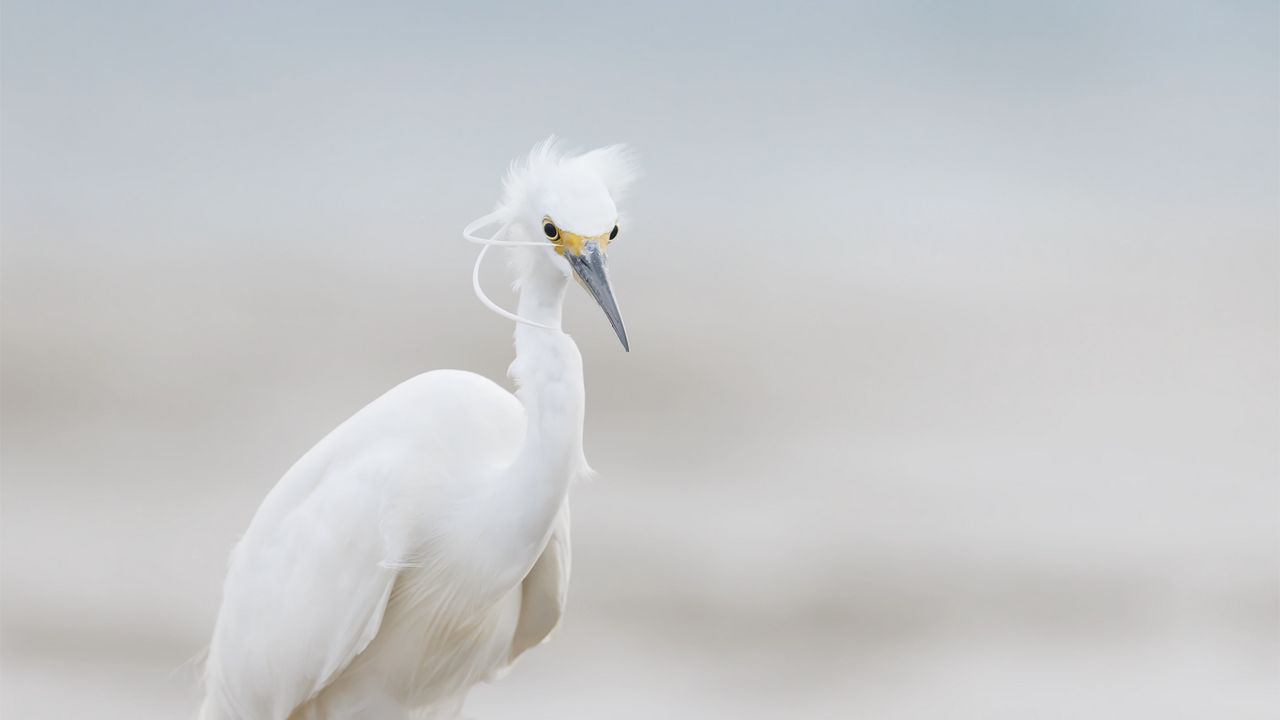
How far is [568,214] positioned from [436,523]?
0.59 metres

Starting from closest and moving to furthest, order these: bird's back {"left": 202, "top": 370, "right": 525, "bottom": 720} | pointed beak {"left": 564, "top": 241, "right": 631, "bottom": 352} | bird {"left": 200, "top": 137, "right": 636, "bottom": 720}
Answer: pointed beak {"left": 564, "top": 241, "right": 631, "bottom": 352} → bird {"left": 200, "top": 137, "right": 636, "bottom": 720} → bird's back {"left": 202, "top": 370, "right": 525, "bottom": 720}

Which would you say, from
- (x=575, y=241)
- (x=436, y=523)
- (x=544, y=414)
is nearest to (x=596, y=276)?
(x=575, y=241)

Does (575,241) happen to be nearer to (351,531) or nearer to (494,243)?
(494,243)

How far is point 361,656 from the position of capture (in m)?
2.20

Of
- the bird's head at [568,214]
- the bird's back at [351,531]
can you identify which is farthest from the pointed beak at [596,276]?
the bird's back at [351,531]

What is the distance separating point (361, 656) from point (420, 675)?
13 cm

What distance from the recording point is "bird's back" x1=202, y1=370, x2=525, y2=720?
2.05m

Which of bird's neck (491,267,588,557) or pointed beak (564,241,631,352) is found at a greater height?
Result: pointed beak (564,241,631,352)

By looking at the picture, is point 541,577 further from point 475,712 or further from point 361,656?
point 475,712

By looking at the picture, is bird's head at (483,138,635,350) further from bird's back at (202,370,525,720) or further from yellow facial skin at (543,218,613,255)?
bird's back at (202,370,525,720)

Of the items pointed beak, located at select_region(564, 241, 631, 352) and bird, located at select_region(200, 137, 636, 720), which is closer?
pointed beak, located at select_region(564, 241, 631, 352)

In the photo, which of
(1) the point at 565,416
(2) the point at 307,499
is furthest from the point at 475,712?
(1) the point at 565,416

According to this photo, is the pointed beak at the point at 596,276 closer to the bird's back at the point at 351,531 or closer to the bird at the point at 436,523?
the bird at the point at 436,523

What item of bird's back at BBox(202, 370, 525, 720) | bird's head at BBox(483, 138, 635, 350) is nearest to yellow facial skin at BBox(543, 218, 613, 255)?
bird's head at BBox(483, 138, 635, 350)
